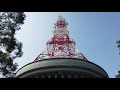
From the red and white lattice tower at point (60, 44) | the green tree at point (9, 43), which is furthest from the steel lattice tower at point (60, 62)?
the green tree at point (9, 43)

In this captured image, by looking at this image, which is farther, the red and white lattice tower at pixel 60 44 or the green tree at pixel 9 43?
the red and white lattice tower at pixel 60 44

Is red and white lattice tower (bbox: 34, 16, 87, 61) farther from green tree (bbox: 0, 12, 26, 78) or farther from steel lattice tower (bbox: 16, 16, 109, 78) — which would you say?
green tree (bbox: 0, 12, 26, 78)

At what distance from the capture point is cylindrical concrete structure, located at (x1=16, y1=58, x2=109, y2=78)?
4181 centimetres

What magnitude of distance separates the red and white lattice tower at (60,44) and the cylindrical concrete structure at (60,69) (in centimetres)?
85

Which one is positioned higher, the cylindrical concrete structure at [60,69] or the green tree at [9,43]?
the cylindrical concrete structure at [60,69]

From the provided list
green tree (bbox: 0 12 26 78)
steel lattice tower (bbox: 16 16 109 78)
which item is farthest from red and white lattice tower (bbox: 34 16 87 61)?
green tree (bbox: 0 12 26 78)

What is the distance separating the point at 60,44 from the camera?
4125 cm

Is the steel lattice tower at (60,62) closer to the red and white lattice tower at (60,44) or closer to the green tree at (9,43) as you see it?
the red and white lattice tower at (60,44)

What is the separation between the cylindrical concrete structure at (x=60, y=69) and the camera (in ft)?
137

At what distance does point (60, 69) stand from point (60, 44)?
439cm
